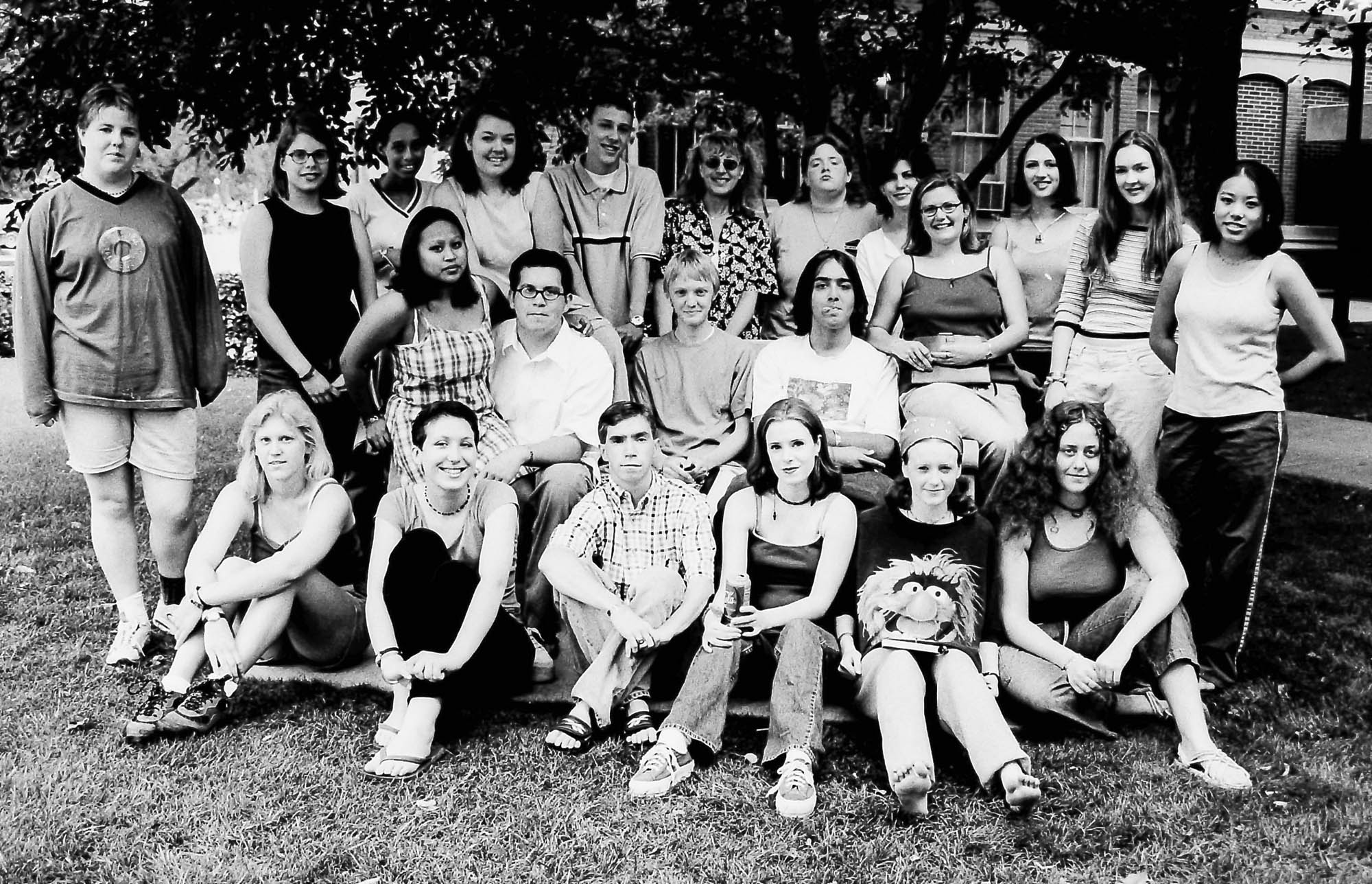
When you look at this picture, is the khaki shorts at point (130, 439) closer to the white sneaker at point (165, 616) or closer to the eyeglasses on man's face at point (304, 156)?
the white sneaker at point (165, 616)

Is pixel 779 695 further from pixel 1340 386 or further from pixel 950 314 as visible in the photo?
pixel 1340 386

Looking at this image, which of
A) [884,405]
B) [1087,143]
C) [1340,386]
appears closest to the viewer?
[884,405]

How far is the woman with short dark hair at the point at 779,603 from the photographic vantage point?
12.5 feet

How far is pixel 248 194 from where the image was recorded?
16.9 metres

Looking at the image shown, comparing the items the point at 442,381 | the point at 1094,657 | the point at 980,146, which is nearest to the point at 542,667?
the point at 442,381

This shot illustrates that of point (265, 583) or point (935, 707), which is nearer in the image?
point (935, 707)

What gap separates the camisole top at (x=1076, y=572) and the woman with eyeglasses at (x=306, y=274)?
2674 millimetres

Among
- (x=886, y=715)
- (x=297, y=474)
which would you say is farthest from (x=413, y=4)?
(x=886, y=715)

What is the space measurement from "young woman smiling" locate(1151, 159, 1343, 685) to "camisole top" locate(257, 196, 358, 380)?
3172mm

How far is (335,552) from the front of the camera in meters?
4.62

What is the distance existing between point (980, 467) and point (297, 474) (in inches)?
97.2

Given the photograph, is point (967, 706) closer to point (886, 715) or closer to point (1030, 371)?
point (886, 715)

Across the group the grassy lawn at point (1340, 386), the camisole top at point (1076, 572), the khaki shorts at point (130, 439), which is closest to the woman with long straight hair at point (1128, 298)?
the camisole top at point (1076, 572)

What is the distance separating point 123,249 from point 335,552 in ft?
4.28
